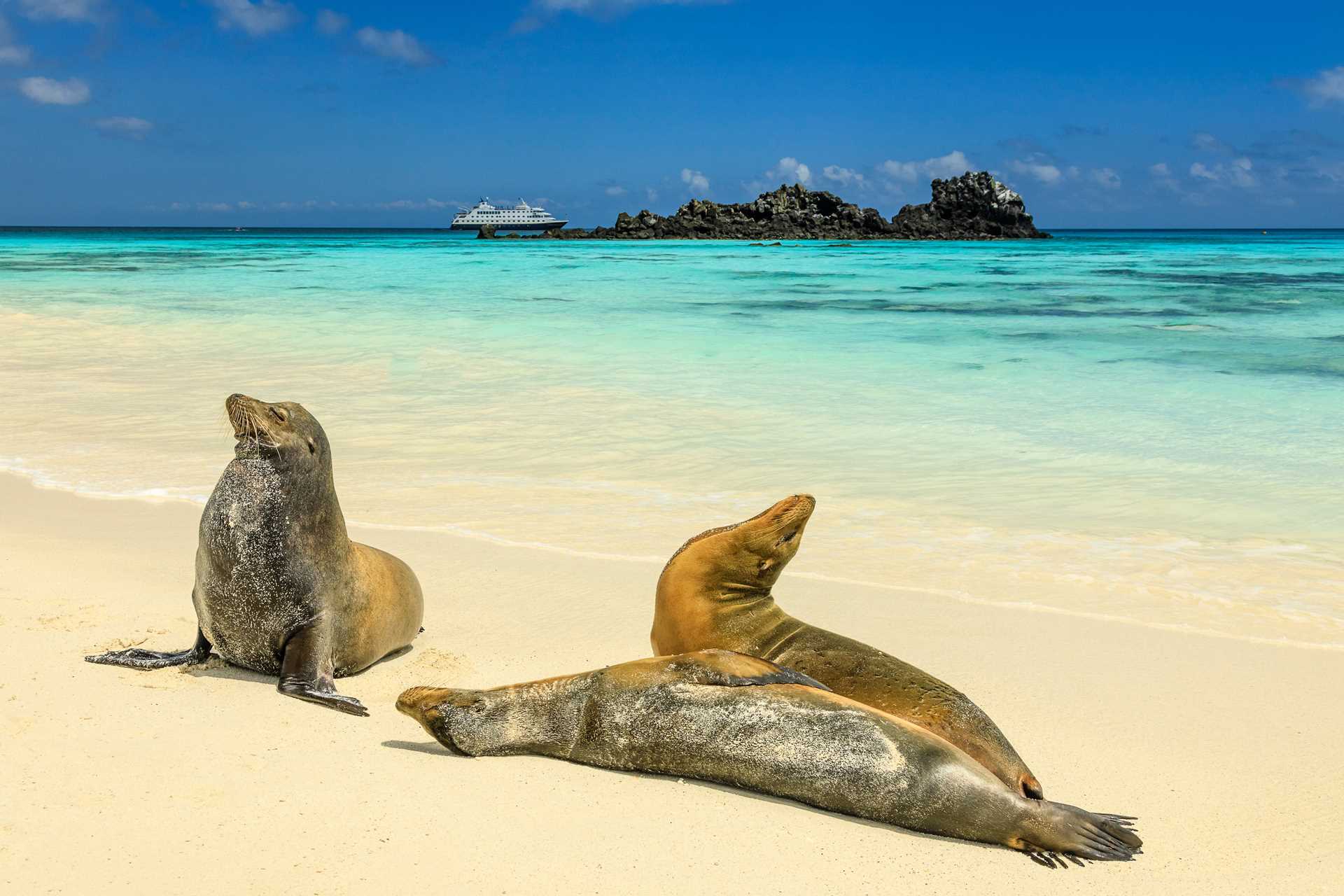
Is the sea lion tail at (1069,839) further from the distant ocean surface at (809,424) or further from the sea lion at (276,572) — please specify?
the sea lion at (276,572)

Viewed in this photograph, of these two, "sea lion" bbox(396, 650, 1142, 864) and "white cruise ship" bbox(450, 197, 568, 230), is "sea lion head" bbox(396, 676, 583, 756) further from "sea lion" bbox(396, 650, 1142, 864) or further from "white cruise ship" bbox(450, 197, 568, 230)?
"white cruise ship" bbox(450, 197, 568, 230)

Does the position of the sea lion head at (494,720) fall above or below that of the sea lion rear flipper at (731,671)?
below

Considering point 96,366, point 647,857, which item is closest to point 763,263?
point 96,366

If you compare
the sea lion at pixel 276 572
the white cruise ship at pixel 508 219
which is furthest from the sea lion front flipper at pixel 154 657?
the white cruise ship at pixel 508 219

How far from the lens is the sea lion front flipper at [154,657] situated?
13.6 feet

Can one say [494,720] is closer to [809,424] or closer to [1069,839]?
[1069,839]

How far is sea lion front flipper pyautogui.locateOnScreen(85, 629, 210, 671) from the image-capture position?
4.15 metres

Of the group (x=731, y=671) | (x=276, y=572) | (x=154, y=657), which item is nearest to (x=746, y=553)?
(x=731, y=671)

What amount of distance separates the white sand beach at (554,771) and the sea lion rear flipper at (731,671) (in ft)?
1.03

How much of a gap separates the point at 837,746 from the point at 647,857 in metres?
0.63

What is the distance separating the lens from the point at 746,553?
389 centimetres

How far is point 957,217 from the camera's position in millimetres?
87375

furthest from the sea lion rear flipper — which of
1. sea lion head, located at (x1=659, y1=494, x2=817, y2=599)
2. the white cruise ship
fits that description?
the white cruise ship

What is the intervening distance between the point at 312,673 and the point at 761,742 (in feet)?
5.67
